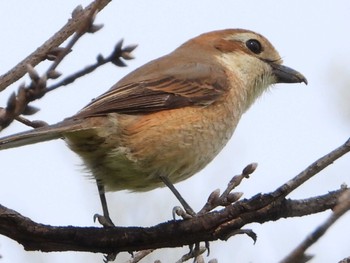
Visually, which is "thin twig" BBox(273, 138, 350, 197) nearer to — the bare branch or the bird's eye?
the bare branch

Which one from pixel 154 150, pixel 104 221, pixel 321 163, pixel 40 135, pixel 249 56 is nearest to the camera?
pixel 321 163

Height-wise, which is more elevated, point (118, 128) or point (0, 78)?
point (118, 128)

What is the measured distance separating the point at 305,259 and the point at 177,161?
2816 millimetres

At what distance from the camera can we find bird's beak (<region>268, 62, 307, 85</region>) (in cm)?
555

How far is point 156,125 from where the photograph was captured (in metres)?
4.24

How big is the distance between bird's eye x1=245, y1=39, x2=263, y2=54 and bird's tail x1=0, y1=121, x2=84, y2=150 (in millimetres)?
2118

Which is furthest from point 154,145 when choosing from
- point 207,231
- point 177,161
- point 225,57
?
point 225,57

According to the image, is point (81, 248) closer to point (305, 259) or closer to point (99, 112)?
point (99, 112)

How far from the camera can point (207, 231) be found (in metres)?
3.30

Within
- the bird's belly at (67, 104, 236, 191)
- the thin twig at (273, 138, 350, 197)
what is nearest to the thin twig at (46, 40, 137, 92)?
the thin twig at (273, 138, 350, 197)

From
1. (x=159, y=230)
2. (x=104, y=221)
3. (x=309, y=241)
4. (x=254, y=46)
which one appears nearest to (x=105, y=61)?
(x=309, y=241)

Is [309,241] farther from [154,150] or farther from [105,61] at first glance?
[154,150]

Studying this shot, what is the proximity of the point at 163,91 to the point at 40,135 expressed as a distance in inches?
50.5

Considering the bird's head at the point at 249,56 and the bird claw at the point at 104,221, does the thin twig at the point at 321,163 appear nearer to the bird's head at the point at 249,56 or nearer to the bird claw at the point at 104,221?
the bird claw at the point at 104,221
